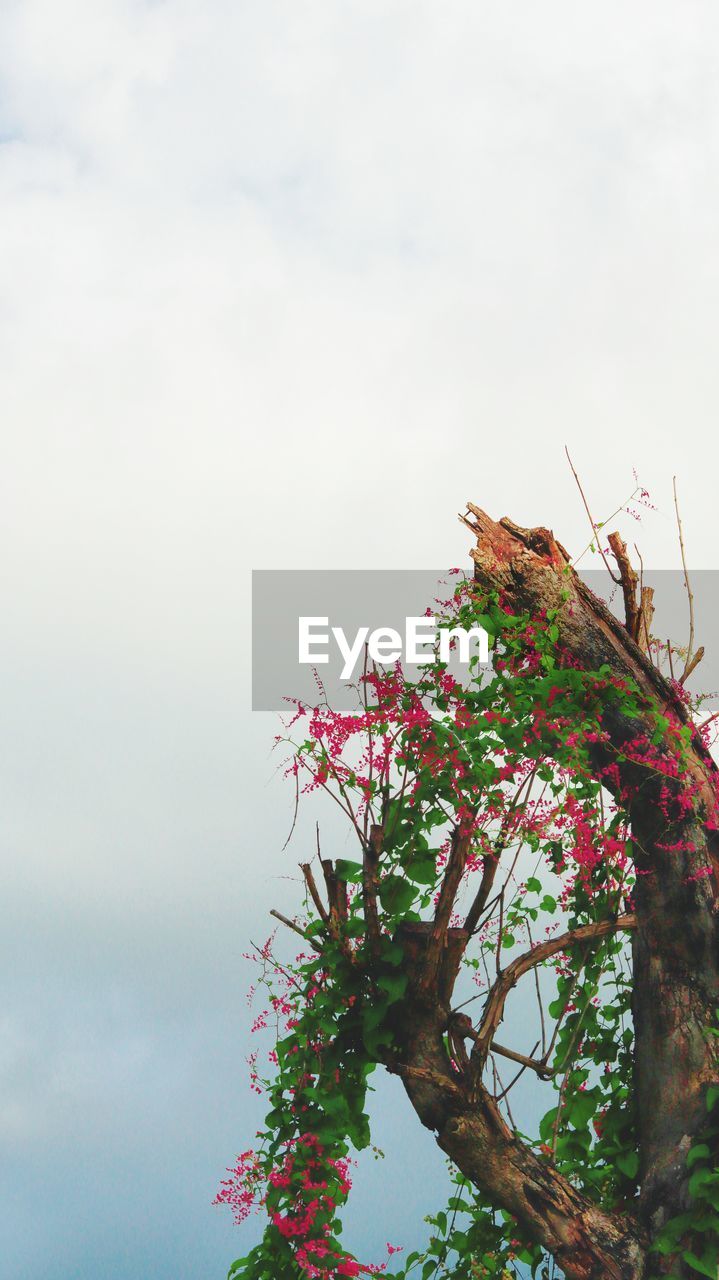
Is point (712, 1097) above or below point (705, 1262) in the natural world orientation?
above

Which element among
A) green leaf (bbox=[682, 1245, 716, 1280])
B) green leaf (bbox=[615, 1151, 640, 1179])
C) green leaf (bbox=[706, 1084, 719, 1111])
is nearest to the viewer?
green leaf (bbox=[682, 1245, 716, 1280])

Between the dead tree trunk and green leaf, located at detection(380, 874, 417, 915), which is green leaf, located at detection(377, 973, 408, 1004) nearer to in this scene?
the dead tree trunk

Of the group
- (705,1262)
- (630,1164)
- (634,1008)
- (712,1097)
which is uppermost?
(634,1008)

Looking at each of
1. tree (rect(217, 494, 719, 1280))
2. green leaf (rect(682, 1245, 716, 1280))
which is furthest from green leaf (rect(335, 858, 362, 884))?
green leaf (rect(682, 1245, 716, 1280))

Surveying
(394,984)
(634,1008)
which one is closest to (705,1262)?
(634,1008)

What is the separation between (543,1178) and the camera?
18.9 ft

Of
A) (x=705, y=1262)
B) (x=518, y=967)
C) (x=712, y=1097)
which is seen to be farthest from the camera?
(x=518, y=967)

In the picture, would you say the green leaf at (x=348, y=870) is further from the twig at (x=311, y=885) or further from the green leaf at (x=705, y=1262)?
the green leaf at (x=705, y=1262)

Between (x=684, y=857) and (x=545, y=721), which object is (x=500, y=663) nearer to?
(x=545, y=721)

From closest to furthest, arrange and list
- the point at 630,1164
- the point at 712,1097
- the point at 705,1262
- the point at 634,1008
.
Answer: the point at 705,1262, the point at 712,1097, the point at 630,1164, the point at 634,1008

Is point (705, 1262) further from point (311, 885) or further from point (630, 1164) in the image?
point (311, 885)

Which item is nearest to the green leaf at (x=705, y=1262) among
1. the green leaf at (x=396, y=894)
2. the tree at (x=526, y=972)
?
the tree at (x=526, y=972)

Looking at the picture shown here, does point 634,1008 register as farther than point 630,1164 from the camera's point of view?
Yes

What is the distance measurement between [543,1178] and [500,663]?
8.79 ft
